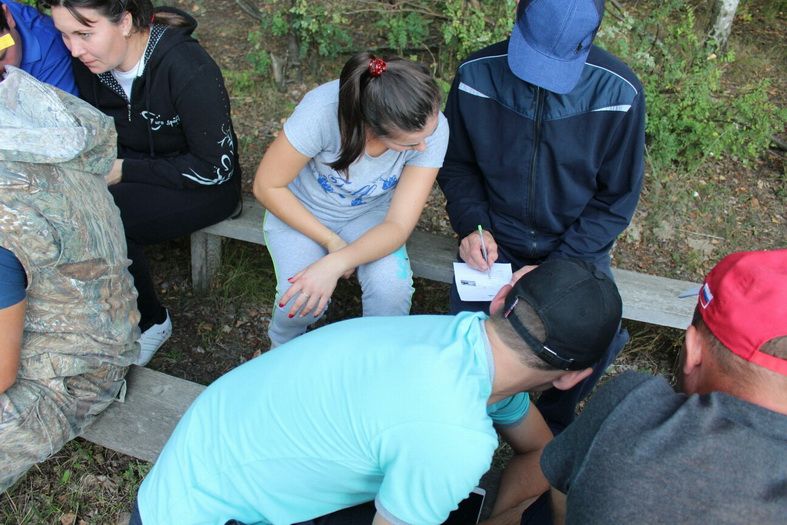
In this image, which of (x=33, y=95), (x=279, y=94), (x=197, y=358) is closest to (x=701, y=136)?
(x=279, y=94)

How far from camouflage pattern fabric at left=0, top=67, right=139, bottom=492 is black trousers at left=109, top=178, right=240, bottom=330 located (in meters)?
0.56

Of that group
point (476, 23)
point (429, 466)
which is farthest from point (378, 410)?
point (476, 23)

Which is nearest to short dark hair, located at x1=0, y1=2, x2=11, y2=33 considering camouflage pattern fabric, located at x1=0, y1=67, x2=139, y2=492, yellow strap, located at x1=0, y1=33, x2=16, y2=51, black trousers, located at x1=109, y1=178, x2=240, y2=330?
yellow strap, located at x1=0, y1=33, x2=16, y2=51

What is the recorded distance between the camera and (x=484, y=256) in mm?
2473

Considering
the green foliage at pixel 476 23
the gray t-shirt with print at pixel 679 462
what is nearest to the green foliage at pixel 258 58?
the green foliage at pixel 476 23

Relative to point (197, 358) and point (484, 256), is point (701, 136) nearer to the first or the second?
point (484, 256)

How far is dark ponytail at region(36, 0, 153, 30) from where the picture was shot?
90.1 inches

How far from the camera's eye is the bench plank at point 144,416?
6.97 feet

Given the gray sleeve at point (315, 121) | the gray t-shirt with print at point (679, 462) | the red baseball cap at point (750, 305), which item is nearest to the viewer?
the gray t-shirt with print at point (679, 462)

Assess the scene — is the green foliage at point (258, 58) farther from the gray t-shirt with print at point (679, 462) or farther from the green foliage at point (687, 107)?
the gray t-shirt with print at point (679, 462)

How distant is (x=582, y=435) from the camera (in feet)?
4.33

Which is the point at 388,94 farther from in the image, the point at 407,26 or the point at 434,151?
the point at 407,26

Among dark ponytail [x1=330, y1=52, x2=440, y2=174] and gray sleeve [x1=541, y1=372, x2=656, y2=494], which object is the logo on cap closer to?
gray sleeve [x1=541, y1=372, x2=656, y2=494]

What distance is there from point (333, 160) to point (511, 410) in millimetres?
1131
